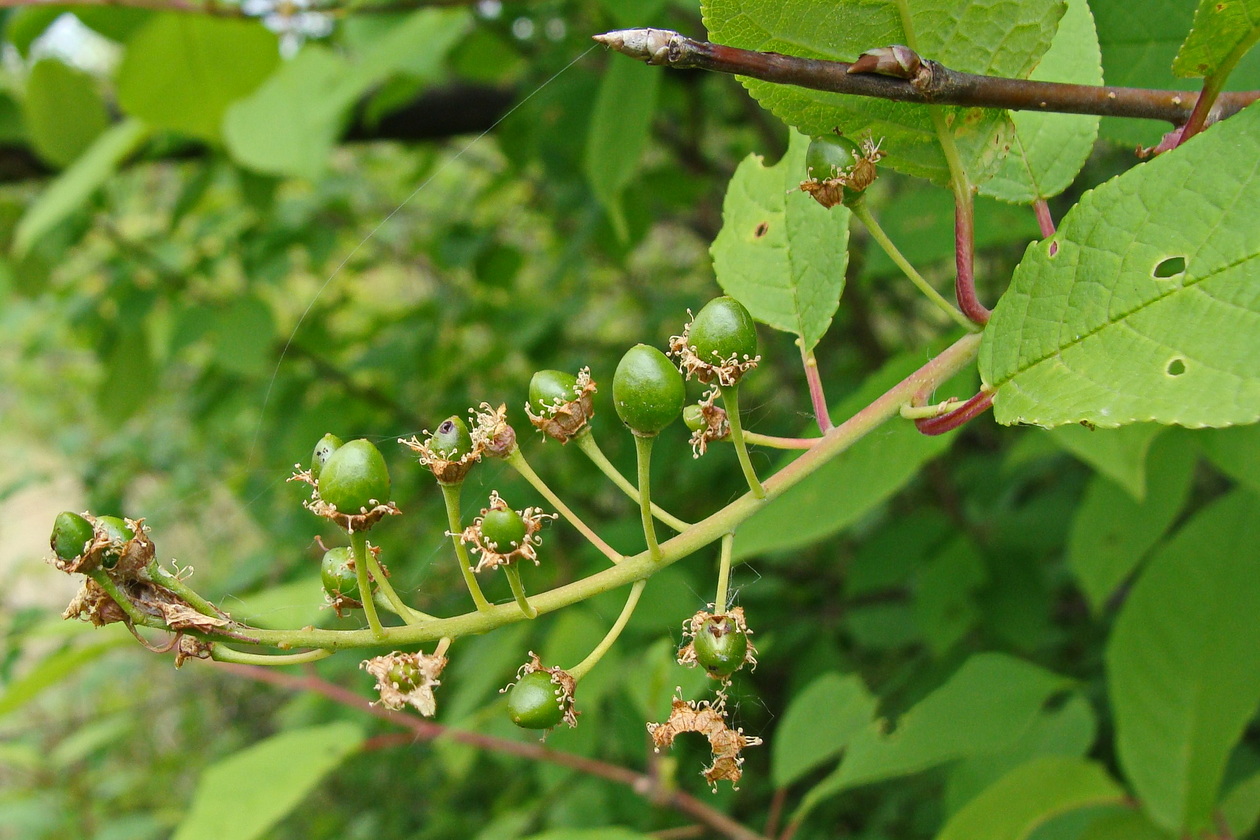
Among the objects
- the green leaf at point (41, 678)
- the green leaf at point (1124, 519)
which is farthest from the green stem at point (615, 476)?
the green leaf at point (41, 678)

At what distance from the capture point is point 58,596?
8672 mm

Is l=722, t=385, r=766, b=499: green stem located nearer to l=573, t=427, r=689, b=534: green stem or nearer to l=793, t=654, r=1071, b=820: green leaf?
l=573, t=427, r=689, b=534: green stem

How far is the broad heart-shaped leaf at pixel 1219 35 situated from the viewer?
0.93 m

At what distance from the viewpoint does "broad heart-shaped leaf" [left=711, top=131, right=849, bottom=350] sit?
1.30 meters

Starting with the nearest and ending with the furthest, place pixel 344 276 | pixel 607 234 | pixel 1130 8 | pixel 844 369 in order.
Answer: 1. pixel 1130 8
2. pixel 607 234
3. pixel 844 369
4. pixel 344 276

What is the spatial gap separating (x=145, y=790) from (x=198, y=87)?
265 inches

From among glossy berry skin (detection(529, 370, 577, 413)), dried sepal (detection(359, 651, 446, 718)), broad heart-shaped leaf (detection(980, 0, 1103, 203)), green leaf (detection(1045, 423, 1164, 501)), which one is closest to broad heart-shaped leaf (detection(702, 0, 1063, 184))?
broad heart-shaped leaf (detection(980, 0, 1103, 203))

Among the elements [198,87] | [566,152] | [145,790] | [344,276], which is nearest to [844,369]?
[566,152]

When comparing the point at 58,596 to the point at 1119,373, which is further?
the point at 58,596

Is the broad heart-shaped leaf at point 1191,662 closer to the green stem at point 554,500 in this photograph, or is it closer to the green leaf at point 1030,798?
the green leaf at point 1030,798

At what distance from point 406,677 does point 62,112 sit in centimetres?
375

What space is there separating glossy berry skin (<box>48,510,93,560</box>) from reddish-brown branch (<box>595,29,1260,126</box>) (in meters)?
0.63

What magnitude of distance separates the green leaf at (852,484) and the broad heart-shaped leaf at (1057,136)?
2.16 feet

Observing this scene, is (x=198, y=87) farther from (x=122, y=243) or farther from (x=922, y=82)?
(x=922, y=82)
